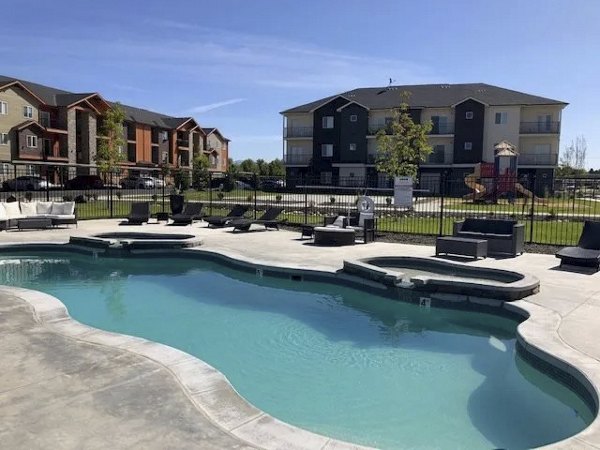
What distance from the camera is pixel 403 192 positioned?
25.3m

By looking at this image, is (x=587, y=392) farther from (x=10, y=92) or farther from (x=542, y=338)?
(x=10, y=92)

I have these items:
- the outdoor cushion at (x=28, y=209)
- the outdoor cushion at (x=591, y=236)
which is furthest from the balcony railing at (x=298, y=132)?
the outdoor cushion at (x=591, y=236)

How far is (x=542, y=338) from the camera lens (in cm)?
648

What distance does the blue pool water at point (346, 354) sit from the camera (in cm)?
510

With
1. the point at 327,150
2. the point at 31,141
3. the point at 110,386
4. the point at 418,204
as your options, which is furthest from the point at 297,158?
the point at 110,386

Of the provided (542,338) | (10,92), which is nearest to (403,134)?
(542,338)

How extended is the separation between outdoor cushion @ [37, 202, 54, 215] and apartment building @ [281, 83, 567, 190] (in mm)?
30946

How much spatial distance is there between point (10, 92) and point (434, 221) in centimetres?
4386

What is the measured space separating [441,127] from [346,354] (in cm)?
4831

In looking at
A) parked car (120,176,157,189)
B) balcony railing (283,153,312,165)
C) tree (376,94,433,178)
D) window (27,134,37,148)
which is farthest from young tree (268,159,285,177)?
tree (376,94,433,178)

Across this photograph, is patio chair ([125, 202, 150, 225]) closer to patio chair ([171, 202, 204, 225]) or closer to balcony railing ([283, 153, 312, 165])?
patio chair ([171, 202, 204, 225])

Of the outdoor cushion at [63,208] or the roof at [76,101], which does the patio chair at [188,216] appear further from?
the roof at [76,101]

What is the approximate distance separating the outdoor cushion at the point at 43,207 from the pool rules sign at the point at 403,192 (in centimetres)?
1525

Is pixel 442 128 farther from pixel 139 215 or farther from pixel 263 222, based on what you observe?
pixel 139 215
